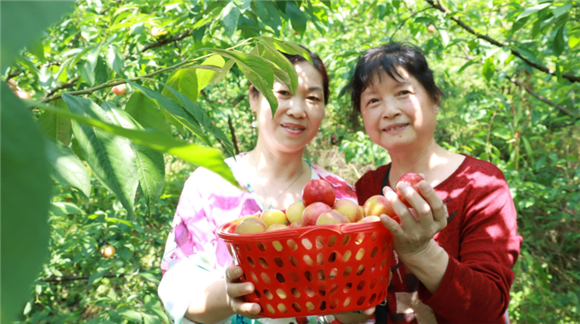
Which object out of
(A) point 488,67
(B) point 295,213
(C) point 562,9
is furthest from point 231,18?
(A) point 488,67

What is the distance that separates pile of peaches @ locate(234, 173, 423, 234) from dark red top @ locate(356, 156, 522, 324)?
26cm

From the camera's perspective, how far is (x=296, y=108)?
1.75 metres

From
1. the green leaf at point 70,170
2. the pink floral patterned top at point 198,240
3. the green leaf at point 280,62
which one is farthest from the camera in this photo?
the pink floral patterned top at point 198,240

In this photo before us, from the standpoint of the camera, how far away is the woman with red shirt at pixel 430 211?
1176mm

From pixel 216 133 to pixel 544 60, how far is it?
9.94 ft

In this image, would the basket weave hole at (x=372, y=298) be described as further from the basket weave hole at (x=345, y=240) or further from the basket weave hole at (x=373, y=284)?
the basket weave hole at (x=345, y=240)

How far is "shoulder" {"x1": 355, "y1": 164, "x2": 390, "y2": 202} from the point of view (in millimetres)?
1866

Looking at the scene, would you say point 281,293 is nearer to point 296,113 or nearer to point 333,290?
point 333,290

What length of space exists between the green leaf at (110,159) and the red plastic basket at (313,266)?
0.53 m

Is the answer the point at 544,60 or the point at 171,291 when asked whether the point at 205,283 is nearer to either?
the point at 171,291

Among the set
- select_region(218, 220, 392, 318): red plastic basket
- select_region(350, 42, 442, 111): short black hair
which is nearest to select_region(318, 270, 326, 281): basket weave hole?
select_region(218, 220, 392, 318): red plastic basket

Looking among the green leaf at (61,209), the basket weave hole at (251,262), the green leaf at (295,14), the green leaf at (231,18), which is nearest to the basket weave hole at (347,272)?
the basket weave hole at (251,262)

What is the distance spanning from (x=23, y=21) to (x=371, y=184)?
1730 mm

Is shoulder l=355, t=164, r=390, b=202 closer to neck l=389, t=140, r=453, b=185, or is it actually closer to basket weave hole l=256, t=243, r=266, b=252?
neck l=389, t=140, r=453, b=185
